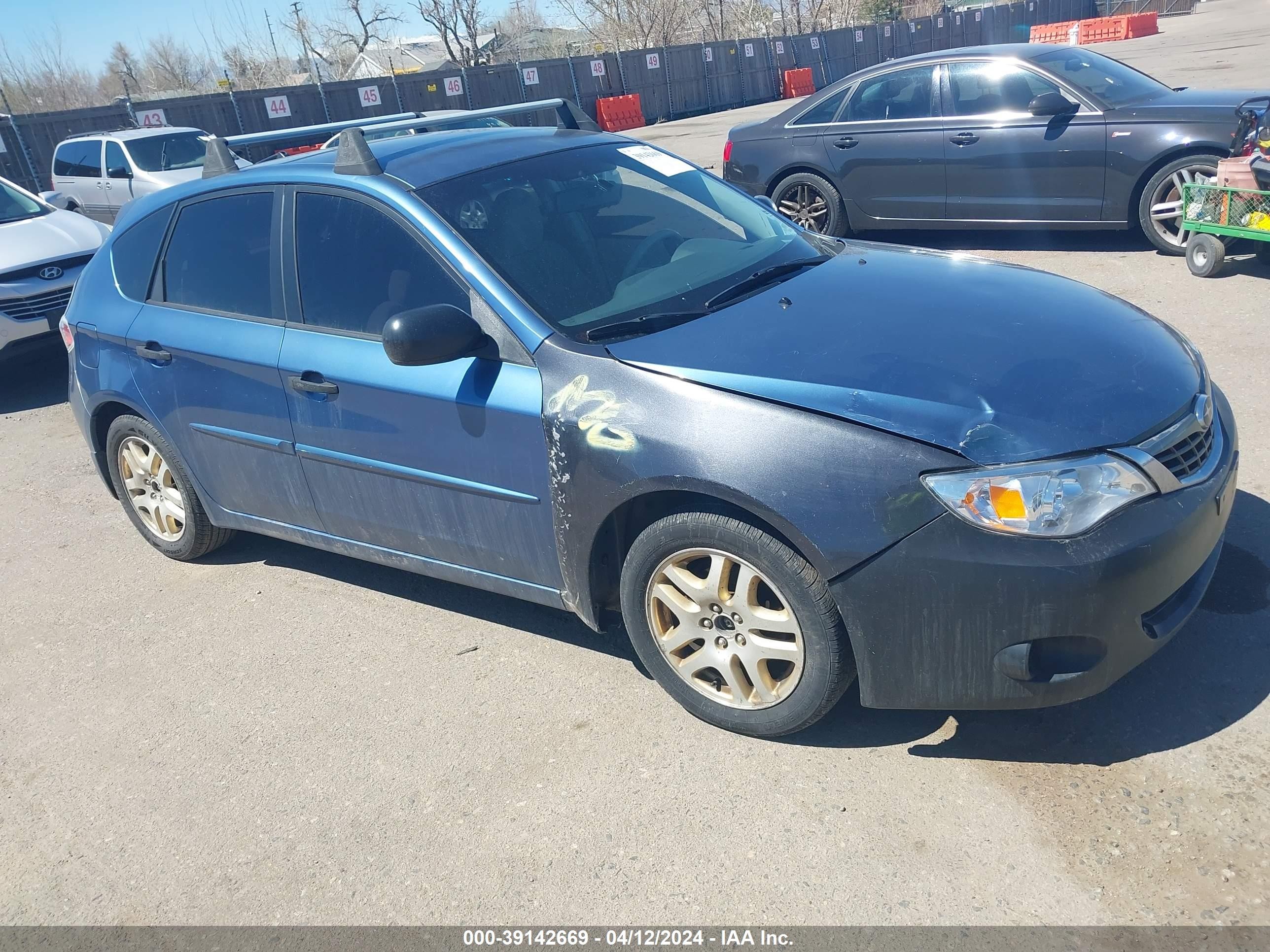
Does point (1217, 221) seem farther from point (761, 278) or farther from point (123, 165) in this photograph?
point (123, 165)

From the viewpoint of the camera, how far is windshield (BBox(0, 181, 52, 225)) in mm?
8984

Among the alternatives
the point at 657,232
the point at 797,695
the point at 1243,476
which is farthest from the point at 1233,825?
the point at 657,232

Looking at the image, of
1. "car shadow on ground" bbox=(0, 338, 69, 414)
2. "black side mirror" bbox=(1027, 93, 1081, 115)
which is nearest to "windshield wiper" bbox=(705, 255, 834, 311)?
"black side mirror" bbox=(1027, 93, 1081, 115)

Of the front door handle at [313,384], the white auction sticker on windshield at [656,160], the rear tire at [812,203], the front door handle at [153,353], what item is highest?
the white auction sticker on windshield at [656,160]

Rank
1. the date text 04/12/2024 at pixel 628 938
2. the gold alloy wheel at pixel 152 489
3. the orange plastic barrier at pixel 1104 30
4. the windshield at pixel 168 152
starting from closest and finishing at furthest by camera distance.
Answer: the date text 04/12/2024 at pixel 628 938 < the gold alloy wheel at pixel 152 489 < the windshield at pixel 168 152 < the orange plastic barrier at pixel 1104 30

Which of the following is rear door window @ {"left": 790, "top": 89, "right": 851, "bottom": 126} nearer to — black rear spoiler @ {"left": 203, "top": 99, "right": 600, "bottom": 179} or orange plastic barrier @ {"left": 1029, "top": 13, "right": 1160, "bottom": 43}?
black rear spoiler @ {"left": 203, "top": 99, "right": 600, "bottom": 179}

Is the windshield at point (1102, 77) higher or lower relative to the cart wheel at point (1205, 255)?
higher

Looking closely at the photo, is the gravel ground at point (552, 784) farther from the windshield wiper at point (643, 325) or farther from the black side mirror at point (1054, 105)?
the black side mirror at point (1054, 105)

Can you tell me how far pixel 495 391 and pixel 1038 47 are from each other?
23.3 feet

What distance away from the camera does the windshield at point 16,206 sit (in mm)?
8984

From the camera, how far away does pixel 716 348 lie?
120 inches

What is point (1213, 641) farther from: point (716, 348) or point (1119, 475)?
point (716, 348)

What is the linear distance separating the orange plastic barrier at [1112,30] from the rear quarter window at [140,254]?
41.1 metres

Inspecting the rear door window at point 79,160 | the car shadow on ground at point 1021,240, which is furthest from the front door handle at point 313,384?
the rear door window at point 79,160
